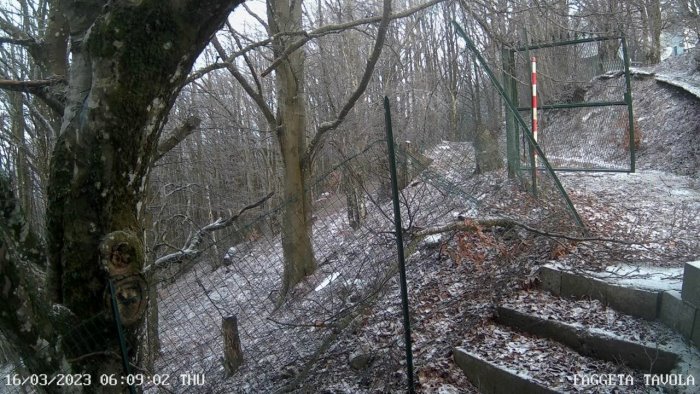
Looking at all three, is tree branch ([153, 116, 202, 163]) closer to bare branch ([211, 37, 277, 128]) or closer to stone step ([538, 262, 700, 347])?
bare branch ([211, 37, 277, 128])

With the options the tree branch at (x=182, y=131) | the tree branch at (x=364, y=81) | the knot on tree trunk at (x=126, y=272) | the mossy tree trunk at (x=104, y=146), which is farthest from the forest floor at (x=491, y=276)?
the tree branch at (x=182, y=131)

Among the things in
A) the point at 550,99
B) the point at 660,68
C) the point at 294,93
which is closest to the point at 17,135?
the point at 294,93

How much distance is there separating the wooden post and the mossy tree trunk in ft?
2.82

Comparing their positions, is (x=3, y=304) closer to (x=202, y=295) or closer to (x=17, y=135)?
(x=202, y=295)

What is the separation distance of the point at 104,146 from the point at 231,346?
6.55 feet

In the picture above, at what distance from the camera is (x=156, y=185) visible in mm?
12609

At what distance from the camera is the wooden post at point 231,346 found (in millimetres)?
3852

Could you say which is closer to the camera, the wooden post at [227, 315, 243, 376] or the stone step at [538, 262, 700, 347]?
the stone step at [538, 262, 700, 347]

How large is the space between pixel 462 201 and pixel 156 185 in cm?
987

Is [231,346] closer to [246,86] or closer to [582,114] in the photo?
[246,86]

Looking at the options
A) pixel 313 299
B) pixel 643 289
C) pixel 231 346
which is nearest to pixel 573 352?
pixel 643 289

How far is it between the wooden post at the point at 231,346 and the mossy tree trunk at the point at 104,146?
86 centimetres

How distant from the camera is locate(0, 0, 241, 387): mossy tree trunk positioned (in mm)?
2717

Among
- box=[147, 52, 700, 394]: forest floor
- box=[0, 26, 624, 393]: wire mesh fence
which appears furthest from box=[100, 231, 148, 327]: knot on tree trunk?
box=[147, 52, 700, 394]: forest floor
